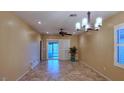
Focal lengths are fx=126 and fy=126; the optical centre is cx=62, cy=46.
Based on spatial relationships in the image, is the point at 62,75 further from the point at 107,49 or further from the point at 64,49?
the point at 64,49

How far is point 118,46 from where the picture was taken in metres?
3.74

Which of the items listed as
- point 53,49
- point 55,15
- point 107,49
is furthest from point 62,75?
point 53,49

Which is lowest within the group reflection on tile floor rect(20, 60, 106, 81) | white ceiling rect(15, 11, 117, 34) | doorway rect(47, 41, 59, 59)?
reflection on tile floor rect(20, 60, 106, 81)

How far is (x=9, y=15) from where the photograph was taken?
3.28 metres

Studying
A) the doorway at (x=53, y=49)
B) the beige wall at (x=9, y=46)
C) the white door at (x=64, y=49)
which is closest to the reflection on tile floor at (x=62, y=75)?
the beige wall at (x=9, y=46)

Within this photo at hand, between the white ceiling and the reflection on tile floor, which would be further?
the reflection on tile floor

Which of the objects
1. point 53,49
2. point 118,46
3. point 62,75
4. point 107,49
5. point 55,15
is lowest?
point 62,75

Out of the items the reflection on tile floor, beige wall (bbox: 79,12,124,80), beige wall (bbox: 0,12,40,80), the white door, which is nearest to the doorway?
the white door

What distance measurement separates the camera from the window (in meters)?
3.64

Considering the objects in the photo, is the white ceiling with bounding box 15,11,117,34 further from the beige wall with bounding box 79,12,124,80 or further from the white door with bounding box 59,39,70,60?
the white door with bounding box 59,39,70,60
